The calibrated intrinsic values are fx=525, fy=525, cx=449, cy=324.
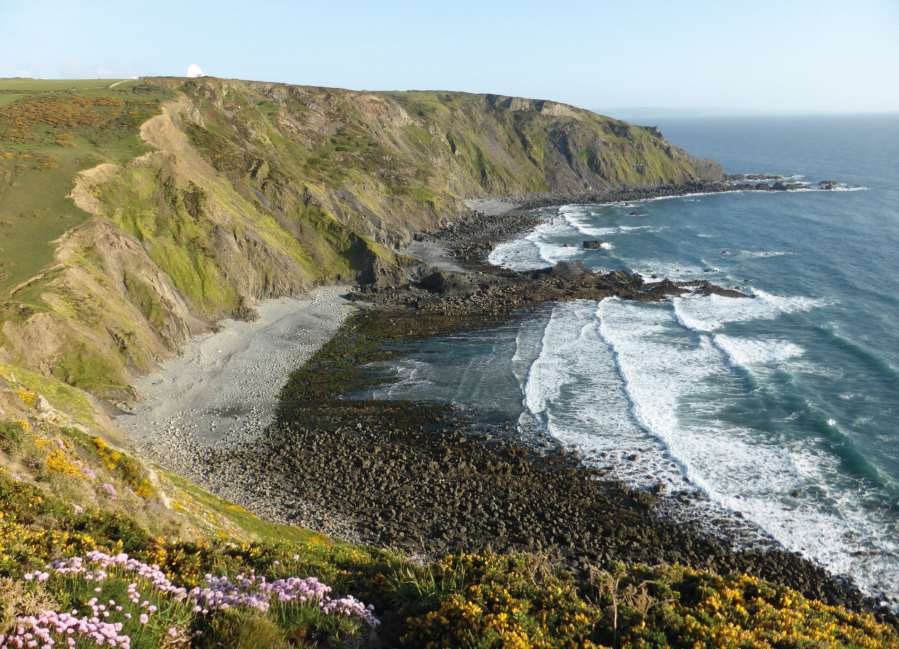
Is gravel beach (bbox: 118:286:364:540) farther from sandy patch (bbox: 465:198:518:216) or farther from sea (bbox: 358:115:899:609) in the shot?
sandy patch (bbox: 465:198:518:216)

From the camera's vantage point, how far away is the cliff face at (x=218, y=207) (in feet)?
122

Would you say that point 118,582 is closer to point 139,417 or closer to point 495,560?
point 495,560

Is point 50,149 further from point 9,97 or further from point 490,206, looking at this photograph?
point 490,206

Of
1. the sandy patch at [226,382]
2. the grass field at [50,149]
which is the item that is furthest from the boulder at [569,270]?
the grass field at [50,149]

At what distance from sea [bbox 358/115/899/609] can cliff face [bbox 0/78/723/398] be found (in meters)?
19.2

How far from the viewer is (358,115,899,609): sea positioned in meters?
28.0

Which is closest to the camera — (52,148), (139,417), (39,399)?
(39,399)

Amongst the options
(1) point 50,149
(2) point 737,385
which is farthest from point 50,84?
(2) point 737,385

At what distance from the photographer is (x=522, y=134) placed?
143 m

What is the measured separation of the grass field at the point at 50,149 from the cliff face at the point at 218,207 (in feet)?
1.82

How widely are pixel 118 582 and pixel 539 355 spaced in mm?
40349

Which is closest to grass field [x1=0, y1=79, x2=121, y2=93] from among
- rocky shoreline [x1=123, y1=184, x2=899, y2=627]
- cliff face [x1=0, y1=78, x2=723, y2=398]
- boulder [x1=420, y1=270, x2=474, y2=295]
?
cliff face [x1=0, y1=78, x2=723, y2=398]

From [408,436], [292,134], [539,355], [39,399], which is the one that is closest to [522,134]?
[292,134]

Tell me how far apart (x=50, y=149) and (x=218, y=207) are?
1586cm
